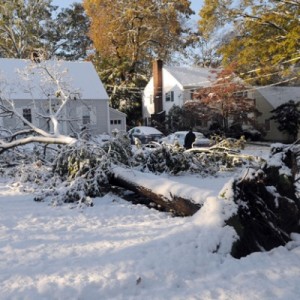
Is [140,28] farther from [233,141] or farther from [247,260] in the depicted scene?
[247,260]

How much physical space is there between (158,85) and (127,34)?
7305 mm

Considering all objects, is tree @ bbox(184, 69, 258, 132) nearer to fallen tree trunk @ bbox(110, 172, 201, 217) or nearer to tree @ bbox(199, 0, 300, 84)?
tree @ bbox(199, 0, 300, 84)

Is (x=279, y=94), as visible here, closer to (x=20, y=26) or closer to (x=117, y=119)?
(x=117, y=119)

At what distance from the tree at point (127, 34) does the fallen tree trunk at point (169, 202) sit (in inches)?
1167

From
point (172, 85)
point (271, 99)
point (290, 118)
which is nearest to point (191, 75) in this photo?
point (172, 85)

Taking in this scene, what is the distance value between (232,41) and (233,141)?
3.58 metres

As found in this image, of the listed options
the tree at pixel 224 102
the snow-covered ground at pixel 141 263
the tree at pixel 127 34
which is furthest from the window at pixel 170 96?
the snow-covered ground at pixel 141 263

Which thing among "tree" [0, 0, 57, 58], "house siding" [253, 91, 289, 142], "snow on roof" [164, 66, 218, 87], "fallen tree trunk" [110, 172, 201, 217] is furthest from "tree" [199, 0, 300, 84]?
"tree" [0, 0, 57, 58]

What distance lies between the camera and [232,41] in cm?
1446

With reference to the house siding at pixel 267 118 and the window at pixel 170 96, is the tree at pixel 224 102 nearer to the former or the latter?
the house siding at pixel 267 118

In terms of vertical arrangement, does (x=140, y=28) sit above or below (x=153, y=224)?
above

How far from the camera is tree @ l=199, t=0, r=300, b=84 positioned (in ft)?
42.7

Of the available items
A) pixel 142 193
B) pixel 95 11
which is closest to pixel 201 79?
pixel 95 11

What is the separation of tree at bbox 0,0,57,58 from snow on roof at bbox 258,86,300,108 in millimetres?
23197
